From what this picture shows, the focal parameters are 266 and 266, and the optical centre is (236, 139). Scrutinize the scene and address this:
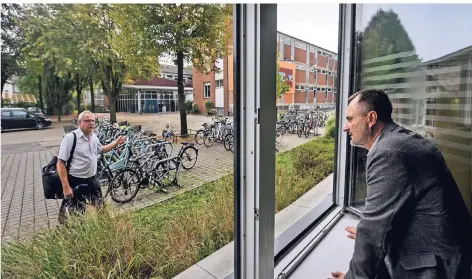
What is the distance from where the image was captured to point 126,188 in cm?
125

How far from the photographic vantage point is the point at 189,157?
1.50 m

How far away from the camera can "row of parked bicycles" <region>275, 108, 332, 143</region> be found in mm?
2162

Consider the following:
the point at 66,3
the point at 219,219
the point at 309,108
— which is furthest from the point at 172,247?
the point at 309,108

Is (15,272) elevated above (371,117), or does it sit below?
below

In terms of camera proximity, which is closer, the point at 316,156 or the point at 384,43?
the point at 384,43

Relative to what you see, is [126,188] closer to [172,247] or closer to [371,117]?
[172,247]

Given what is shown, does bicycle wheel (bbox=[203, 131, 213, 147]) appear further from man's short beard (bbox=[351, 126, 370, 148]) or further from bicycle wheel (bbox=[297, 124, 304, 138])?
bicycle wheel (bbox=[297, 124, 304, 138])

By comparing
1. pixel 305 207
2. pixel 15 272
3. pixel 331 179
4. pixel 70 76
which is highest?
pixel 70 76

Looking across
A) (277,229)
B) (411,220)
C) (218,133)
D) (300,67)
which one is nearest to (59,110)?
(218,133)

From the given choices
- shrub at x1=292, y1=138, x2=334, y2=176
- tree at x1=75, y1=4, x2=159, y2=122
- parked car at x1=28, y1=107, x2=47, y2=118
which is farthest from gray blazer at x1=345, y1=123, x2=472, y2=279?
parked car at x1=28, y1=107, x2=47, y2=118

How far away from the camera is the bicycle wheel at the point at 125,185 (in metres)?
1.21

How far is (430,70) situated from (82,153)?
2284 mm

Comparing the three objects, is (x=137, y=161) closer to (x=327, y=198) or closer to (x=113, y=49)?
(x=113, y=49)

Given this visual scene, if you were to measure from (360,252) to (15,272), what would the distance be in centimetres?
140
